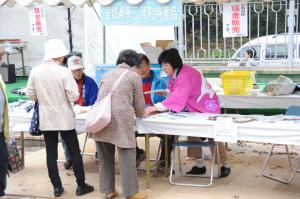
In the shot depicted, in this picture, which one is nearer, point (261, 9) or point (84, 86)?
point (84, 86)

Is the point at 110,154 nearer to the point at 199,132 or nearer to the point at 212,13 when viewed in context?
the point at 199,132

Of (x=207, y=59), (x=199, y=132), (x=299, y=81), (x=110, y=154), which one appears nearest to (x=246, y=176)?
(x=199, y=132)

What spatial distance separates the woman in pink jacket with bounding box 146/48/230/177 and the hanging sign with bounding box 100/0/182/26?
0.37m

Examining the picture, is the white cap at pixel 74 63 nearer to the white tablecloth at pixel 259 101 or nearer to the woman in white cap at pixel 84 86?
the woman in white cap at pixel 84 86

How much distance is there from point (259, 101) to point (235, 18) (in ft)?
3.90

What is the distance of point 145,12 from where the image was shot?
5598 millimetres

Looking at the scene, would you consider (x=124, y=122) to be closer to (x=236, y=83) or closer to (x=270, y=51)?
(x=236, y=83)

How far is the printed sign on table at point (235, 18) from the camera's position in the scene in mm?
6816

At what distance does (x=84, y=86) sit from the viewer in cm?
608

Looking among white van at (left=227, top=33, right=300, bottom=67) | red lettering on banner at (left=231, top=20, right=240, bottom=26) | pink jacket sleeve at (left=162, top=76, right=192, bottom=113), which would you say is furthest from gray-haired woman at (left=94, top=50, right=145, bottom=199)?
white van at (left=227, top=33, right=300, bottom=67)

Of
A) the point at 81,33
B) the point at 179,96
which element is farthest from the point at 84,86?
the point at 81,33

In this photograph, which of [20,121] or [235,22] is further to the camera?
[235,22]

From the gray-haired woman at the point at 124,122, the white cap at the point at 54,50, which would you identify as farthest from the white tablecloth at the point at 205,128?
the white cap at the point at 54,50

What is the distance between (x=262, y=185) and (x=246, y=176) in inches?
14.9
